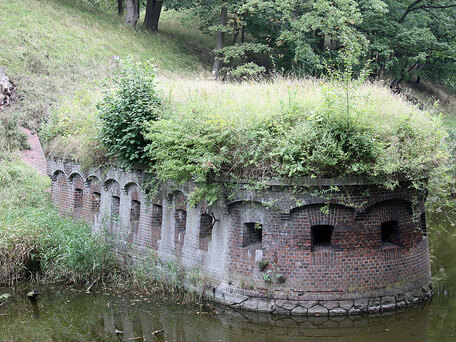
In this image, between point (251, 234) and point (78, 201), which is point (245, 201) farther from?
point (78, 201)

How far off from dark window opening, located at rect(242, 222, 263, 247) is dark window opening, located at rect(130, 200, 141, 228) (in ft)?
11.0

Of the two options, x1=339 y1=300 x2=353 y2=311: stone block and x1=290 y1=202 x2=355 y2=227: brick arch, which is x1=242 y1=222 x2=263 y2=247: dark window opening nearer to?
x1=290 y1=202 x2=355 y2=227: brick arch

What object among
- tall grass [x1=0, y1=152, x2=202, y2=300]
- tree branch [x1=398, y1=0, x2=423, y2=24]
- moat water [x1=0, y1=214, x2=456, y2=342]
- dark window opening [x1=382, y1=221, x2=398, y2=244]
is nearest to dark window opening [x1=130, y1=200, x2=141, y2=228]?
tall grass [x1=0, y1=152, x2=202, y2=300]

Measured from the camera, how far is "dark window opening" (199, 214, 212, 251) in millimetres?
10438

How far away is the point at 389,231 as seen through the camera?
33.4ft

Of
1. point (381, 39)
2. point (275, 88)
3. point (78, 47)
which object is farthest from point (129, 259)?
point (381, 39)

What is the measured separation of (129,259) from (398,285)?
6.20m

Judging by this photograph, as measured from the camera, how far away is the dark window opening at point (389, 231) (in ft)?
33.1

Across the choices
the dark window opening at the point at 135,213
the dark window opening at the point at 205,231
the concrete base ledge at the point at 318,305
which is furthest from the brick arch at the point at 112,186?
the concrete base ledge at the point at 318,305

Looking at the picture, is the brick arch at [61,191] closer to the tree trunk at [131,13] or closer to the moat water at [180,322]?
the moat water at [180,322]

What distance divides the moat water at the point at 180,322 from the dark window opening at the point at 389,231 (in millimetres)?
1443

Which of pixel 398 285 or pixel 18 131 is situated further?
pixel 18 131

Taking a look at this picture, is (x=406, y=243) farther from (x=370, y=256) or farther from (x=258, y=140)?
(x=258, y=140)

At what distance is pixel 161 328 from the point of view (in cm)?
911
